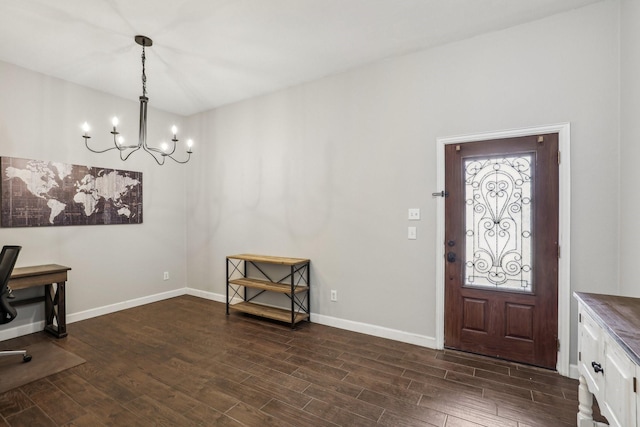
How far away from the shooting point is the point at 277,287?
3.73m

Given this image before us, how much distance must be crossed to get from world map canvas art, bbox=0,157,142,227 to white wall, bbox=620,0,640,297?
216 inches

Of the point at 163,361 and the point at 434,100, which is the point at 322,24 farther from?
the point at 163,361

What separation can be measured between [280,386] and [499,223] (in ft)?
7.82

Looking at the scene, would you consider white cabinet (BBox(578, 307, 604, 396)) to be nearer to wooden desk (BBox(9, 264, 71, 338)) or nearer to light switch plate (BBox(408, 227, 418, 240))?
light switch plate (BBox(408, 227, 418, 240))

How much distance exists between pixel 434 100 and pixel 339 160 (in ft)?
3.94

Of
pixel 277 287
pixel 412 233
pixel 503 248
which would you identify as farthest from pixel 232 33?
pixel 503 248

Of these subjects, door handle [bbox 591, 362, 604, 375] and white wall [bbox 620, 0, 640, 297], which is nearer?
door handle [bbox 591, 362, 604, 375]

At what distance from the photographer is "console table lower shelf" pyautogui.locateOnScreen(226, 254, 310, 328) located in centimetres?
363

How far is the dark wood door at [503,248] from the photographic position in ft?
8.45

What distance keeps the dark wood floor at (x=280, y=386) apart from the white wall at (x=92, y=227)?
84 cm

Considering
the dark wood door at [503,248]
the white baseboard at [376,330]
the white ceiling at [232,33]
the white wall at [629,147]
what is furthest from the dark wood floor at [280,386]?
the white ceiling at [232,33]

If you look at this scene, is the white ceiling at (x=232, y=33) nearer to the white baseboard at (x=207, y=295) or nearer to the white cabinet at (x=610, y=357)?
the white cabinet at (x=610, y=357)

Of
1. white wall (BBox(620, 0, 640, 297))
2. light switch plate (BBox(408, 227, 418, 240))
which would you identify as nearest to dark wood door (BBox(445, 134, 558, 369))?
light switch plate (BBox(408, 227, 418, 240))

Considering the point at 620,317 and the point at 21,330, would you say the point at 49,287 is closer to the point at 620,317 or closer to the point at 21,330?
the point at 21,330
